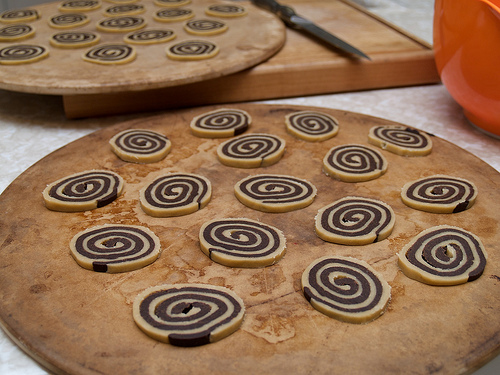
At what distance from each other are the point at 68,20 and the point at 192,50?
0.68m

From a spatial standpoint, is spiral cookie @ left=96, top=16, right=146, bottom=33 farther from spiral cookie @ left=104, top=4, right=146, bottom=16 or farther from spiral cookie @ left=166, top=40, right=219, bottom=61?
spiral cookie @ left=166, top=40, right=219, bottom=61

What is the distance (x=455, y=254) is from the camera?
120 centimetres

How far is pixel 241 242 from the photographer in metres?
1.24

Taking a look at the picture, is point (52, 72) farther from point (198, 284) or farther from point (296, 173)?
point (198, 284)

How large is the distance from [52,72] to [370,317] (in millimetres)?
1368

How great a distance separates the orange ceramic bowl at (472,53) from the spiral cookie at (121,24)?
1215 millimetres

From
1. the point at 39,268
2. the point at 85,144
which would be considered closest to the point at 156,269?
the point at 39,268

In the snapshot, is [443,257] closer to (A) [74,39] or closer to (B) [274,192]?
(B) [274,192]

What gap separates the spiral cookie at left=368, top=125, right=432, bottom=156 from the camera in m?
1.61

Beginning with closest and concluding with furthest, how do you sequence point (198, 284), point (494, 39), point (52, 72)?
1. point (198, 284)
2. point (494, 39)
3. point (52, 72)

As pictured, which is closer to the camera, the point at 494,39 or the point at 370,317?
the point at 370,317

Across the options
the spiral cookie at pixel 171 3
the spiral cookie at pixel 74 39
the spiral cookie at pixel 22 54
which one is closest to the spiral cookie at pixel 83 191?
the spiral cookie at pixel 22 54

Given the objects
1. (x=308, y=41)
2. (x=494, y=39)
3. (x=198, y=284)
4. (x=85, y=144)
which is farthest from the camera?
(x=308, y=41)

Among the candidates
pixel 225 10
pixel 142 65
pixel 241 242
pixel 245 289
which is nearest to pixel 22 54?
pixel 142 65
